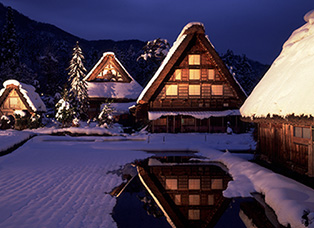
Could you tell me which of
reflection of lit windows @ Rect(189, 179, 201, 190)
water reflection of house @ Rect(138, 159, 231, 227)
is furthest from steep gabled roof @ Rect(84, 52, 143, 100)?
reflection of lit windows @ Rect(189, 179, 201, 190)

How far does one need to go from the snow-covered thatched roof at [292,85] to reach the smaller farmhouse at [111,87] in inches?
998

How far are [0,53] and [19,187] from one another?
5611 centimetres

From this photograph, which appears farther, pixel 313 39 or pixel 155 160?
pixel 155 160

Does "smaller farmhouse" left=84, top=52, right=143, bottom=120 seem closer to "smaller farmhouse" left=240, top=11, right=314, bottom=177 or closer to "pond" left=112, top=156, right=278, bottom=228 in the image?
"smaller farmhouse" left=240, top=11, right=314, bottom=177

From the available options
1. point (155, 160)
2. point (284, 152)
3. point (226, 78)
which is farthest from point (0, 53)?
point (284, 152)

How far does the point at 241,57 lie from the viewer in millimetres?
57344

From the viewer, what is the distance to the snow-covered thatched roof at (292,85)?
7598 mm

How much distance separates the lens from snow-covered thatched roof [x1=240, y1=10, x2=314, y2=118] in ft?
24.9

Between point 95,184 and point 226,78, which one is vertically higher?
point 226,78

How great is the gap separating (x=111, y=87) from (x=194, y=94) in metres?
14.0

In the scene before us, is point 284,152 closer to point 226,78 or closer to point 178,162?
point 178,162

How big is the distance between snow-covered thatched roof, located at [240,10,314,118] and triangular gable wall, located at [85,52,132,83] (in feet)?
91.1

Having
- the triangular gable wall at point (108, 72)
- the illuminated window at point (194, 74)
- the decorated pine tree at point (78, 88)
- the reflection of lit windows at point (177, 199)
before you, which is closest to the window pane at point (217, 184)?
the reflection of lit windows at point (177, 199)

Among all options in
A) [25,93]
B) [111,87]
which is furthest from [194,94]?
[25,93]
